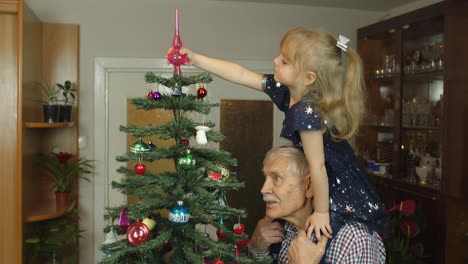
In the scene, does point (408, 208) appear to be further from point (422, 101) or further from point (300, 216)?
point (300, 216)

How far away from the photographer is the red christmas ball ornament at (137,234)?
1.07 metres

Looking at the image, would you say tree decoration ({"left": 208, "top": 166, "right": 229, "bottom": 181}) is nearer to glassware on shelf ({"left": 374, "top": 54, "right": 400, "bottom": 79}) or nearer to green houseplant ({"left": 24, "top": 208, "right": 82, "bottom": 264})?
green houseplant ({"left": 24, "top": 208, "right": 82, "bottom": 264})

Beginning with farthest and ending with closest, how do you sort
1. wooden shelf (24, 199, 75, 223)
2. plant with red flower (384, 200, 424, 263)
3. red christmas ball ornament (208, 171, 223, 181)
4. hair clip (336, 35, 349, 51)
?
wooden shelf (24, 199, 75, 223) < plant with red flower (384, 200, 424, 263) < hair clip (336, 35, 349, 51) < red christmas ball ornament (208, 171, 223, 181)

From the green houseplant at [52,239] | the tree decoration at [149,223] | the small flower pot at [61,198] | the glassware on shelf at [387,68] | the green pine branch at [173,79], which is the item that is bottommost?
the green houseplant at [52,239]

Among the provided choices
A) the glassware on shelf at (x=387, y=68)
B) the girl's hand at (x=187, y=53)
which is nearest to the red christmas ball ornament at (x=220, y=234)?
the girl's hand at (x=187, y=53)

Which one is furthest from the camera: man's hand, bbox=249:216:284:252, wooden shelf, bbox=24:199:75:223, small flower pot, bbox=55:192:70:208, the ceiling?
the ceiling

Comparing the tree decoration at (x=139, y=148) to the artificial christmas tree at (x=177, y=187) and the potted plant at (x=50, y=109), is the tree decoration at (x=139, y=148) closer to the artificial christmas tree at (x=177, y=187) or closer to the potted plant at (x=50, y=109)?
the artificial christmas tree at (x=177, y=187)

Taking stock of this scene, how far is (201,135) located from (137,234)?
0.28 m

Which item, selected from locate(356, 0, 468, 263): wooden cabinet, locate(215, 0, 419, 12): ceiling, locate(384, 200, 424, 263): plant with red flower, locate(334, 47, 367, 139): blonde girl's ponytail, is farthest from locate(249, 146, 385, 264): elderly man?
locate(215, 0, 419, 12): ceiling

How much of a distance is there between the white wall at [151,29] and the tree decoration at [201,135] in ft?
7.05

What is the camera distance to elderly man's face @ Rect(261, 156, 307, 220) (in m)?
1.43

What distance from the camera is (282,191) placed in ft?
4.70

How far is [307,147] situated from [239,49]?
2.19m

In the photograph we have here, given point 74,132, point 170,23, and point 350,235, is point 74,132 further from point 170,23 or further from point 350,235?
point 350,235
